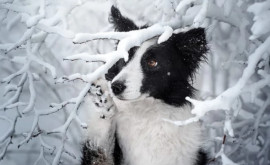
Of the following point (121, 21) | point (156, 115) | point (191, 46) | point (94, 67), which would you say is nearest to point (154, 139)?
point (156, 115)

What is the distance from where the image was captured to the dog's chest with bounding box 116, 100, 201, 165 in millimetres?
3588

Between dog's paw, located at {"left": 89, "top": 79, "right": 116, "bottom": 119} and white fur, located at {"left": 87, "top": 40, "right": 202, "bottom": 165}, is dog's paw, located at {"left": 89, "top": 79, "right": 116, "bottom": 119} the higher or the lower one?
the higher one

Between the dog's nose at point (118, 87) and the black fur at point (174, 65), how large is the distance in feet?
1.06

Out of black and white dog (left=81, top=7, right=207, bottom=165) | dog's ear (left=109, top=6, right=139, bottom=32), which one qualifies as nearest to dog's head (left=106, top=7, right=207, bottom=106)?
black and white dog (left=81, top=7, right=207, bottom=165)

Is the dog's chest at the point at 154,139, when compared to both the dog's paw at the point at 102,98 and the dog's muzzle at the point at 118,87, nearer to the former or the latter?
the dog's paw at the point at 102,98

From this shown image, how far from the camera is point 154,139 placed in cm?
360

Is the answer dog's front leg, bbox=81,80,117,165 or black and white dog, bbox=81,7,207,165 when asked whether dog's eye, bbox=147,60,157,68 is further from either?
dog's front leg, bbox=81,80,117,165

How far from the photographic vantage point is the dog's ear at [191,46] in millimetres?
3469

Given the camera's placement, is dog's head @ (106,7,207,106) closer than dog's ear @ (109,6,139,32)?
Yes

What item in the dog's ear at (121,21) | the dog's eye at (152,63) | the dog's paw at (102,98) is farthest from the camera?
the dog's ear at (121,21)

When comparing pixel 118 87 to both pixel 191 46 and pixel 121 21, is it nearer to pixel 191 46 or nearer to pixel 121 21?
pixel 191 46

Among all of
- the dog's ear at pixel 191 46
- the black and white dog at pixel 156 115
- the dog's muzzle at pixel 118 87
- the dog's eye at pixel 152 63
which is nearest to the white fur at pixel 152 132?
the black and white dog at pixel 156 115

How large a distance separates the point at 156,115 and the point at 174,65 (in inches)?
20.1

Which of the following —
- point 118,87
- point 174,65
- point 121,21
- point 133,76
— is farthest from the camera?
point 121,21
